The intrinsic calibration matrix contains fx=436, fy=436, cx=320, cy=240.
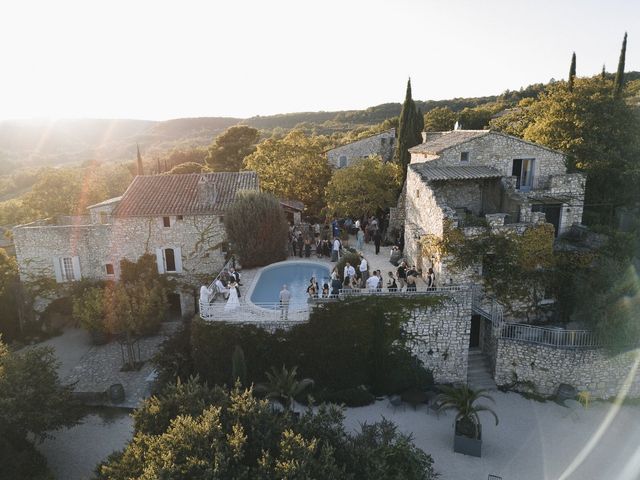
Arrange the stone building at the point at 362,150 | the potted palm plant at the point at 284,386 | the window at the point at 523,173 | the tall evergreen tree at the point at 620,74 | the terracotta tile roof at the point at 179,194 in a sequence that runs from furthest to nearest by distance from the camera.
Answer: the stone building at the point at 362,150 → the tall evergreen tree at the point at 620,74 → the terracotta tile roof at the point at 179,194 → the window at the point at 523,173 → the potted palm plant at the point at 284,386

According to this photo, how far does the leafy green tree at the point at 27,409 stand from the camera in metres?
14.0

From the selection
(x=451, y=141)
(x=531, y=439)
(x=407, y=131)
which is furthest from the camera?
(x=407, y=131)

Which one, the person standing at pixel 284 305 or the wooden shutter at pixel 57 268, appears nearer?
the person standing at pixel 284 305

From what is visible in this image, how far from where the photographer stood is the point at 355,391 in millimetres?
17734

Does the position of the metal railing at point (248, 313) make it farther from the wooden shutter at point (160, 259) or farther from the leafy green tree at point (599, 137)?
the leafy green tree at point (599, 137)

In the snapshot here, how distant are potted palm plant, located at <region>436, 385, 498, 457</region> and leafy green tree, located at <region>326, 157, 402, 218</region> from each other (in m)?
14.7

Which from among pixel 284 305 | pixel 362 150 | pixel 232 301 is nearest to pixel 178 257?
pixel 232 301

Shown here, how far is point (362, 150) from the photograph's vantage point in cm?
3869

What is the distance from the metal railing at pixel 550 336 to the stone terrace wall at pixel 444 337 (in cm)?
192

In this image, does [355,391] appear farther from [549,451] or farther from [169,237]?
[169,237]

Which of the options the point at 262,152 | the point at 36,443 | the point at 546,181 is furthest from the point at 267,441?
the point at 262,152

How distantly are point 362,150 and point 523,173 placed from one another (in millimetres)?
17708

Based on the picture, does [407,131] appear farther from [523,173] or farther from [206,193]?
[206,193]

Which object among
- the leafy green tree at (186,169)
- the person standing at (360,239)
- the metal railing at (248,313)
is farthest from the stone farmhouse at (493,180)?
the leafy green tree at (186,169)
